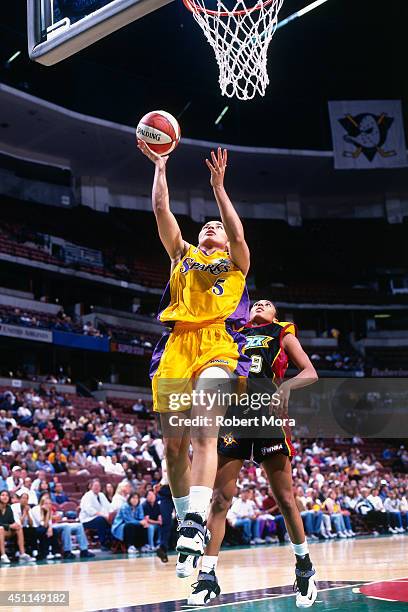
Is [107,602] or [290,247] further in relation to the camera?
[290,247]

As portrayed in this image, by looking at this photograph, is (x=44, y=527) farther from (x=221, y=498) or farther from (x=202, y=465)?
(x=202, y=465)

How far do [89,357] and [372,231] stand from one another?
1506cm

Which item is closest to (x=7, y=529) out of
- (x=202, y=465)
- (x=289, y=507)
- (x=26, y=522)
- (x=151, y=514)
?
(x=26, y=522)

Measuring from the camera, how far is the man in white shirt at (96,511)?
1320 cm

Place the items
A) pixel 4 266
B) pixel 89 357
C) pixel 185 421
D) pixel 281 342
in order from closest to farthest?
pixel 185 421 < pixel 281 342 < pixel 4 266 < pixel 89 357

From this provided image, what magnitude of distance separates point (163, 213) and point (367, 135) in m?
29.1

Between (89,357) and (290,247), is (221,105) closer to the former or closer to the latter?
(290,247)

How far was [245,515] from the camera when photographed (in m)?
15.9

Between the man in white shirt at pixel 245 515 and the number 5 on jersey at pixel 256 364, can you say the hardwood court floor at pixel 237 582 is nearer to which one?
the number 5 on jersey at pixel 256 364

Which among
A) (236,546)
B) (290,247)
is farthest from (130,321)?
(236,546)

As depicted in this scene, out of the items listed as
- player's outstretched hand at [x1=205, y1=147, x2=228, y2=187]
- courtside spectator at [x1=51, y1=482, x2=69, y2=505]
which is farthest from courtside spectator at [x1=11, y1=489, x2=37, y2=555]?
player's outstretched hand at [x1=205, y1=147, x2=228, y2=187]

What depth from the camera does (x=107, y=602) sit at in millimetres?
6293

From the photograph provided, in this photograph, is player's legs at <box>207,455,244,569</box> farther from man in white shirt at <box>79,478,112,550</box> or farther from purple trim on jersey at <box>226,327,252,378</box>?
man in white shirt at <box>79,478,112,550</box>

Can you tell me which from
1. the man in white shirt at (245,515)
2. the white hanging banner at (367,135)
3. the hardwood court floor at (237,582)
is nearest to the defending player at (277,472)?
the hardwood court floor at (237,582)
